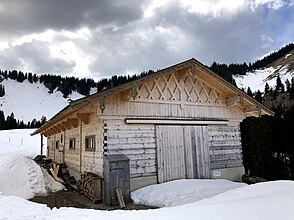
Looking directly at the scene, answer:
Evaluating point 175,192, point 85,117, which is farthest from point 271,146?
point 85,117

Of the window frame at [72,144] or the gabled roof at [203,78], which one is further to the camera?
the window frame at [72,144]

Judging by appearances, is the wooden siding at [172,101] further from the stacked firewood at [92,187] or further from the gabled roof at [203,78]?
the stacked firewood at [92,187]

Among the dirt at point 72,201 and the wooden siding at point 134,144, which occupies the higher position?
the wooden siding at point 134,144

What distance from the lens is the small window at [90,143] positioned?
10.4 m

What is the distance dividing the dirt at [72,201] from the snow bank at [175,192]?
44cm

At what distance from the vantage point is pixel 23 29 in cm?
1423

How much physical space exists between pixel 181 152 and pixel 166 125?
1.29 m

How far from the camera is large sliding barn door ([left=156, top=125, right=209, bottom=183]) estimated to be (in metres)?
10.4

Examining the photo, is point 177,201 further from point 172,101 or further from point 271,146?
point 271,146

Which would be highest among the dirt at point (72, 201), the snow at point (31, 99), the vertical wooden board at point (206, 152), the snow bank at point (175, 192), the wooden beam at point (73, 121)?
the snow at point (31, 99)

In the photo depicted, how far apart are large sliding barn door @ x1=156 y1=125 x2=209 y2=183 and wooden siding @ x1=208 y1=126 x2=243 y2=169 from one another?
391 millimetres

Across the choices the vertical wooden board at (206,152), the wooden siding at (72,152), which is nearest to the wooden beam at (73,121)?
the wooden siding at (72,152)

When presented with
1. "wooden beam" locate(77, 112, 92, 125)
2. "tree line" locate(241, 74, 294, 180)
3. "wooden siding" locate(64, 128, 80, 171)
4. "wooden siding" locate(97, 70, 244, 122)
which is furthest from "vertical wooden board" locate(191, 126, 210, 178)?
"wooden siding" locate(64, 128, 80, 171)

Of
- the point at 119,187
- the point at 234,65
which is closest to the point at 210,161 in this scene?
the point at 119,187
